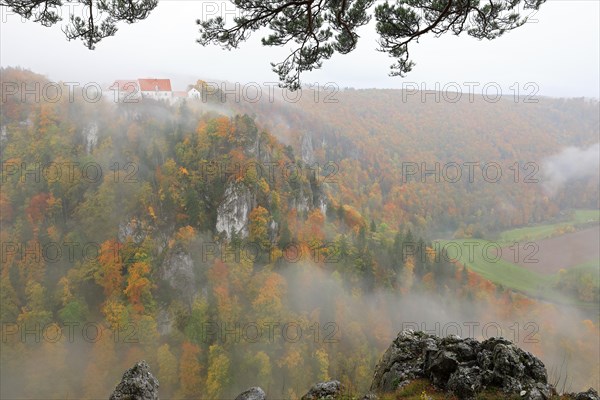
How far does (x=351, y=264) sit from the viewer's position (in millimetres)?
55781

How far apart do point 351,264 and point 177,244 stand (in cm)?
2564

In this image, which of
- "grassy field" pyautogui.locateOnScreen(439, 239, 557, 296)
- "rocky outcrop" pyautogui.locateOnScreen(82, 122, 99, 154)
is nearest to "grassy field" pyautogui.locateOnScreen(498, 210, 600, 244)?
"grassy field" pyautogui.locateOnScreen(439, 239, 557, 296)

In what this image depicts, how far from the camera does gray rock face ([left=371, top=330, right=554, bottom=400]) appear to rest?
8.14 m

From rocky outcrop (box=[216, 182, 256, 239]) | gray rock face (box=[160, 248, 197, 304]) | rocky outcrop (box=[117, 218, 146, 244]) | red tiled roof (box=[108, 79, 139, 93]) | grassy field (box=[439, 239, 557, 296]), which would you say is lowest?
grassy field (box=[439, 239, 557, 296])

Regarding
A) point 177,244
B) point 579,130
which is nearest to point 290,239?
point 177,244

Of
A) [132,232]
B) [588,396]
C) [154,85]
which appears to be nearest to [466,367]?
[588,396]

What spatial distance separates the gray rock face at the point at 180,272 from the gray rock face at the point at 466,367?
151 ft

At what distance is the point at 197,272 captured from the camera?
2092 inches

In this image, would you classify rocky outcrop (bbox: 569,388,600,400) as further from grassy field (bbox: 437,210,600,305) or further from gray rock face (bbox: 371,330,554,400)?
grassy field (bbox: 437,210,600,305)

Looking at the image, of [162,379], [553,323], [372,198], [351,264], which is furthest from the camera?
[372,198]

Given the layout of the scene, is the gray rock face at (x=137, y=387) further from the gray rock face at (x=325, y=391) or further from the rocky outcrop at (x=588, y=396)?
the rocky outcrop at (x=588, y=396)

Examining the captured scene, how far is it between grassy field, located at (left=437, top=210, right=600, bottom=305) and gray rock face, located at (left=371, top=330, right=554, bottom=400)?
85.0 m

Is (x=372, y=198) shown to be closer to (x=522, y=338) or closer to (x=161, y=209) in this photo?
(x=522, y=338)

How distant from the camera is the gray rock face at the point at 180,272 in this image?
172ft
